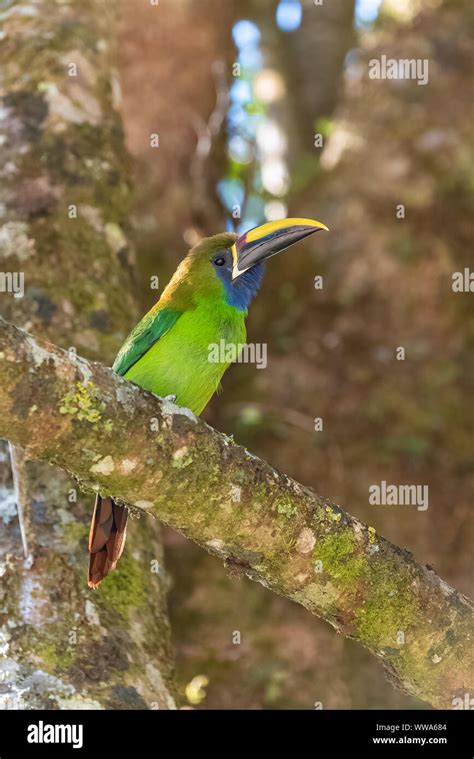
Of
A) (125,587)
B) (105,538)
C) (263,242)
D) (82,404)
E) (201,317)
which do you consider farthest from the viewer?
(263,242)

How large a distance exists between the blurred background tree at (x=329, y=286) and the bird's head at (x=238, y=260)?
522mm

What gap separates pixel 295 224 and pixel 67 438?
190 cm

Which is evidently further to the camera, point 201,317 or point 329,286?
point 329,286

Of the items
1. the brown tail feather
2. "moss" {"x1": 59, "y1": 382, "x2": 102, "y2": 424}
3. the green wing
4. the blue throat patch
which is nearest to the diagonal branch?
"moss" {"x1": 59, "y1": 382, "x2": 102, "y2": 424}

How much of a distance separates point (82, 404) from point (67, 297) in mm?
1666

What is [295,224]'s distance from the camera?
4121 millimetres

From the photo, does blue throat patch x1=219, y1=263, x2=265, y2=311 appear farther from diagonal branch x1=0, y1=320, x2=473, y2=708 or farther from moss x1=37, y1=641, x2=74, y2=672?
moss x1=37, y1=641, x2=74, y2=672

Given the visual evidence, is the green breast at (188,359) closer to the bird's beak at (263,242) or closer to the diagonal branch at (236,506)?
the bird's beak at (263,242)

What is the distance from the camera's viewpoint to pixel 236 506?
2857 millimetres

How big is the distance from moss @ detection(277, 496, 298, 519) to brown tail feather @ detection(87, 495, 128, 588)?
751 mm

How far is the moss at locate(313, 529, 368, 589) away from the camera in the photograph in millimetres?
2979

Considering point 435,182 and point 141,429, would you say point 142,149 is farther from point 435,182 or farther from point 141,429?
point 141,429

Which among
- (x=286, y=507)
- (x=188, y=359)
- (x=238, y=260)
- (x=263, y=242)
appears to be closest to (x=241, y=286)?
(x=238, y=260)

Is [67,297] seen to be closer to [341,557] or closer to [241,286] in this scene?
[241,286]
